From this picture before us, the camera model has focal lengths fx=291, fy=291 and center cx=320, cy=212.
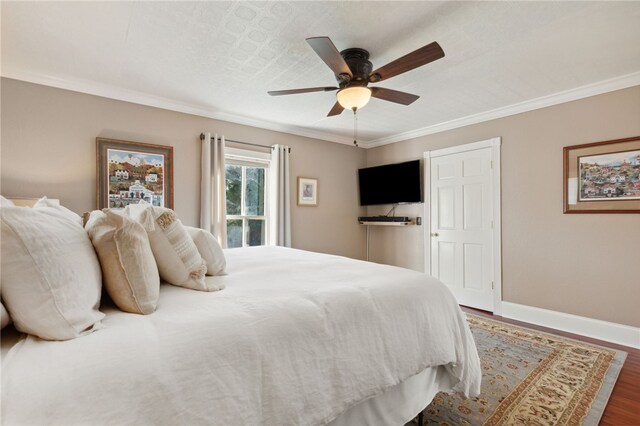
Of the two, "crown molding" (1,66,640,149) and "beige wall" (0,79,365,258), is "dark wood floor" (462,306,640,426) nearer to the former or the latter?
"crown molding" (1,66,640,149)

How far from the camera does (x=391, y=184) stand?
4949 mm

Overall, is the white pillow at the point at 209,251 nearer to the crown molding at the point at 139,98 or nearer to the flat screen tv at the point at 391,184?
the crown molding at the point at 139,98

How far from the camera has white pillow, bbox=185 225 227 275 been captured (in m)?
1.70

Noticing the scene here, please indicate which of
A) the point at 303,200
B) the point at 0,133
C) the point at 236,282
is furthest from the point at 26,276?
the point at 303,200

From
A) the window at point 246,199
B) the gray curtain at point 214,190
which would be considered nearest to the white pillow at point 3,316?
the gray curtain at point 214,190

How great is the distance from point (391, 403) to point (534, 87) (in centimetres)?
344

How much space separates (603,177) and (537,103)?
1.09m

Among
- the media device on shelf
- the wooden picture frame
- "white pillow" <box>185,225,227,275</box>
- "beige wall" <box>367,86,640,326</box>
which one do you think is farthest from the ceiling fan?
the media device on shelf

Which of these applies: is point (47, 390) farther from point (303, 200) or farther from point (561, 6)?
point (303, 200)

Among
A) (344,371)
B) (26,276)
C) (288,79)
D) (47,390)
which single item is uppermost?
(288,79)

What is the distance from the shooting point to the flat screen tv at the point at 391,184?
183 inches

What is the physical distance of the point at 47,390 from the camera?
69 cm

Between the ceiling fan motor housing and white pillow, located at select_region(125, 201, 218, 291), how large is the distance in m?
1.70

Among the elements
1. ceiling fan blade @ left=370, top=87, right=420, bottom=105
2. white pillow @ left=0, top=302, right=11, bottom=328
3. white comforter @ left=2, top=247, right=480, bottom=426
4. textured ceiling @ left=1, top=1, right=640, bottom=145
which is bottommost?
white comforter @ left=2, top=247, right=480, bottom=426
